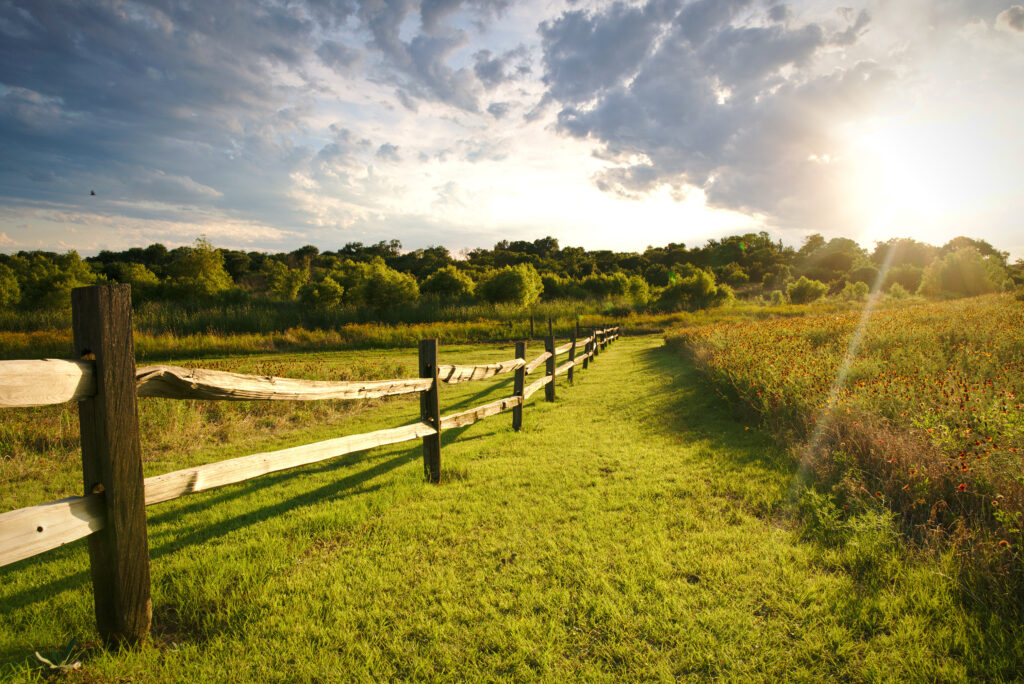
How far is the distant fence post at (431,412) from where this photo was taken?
474cm

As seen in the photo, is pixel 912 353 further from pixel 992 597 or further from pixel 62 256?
pixel 62 256

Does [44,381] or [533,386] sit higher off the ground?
[44,381]

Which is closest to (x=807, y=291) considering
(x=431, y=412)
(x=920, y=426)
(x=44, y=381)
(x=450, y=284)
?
(x=450, y=284)

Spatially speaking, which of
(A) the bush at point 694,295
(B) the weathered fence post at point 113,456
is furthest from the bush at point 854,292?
(B) the weathered fence post at point 113,456

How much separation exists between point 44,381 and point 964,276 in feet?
181

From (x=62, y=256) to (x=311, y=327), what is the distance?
40827 mm

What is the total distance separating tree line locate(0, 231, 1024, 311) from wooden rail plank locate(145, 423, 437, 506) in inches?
1332

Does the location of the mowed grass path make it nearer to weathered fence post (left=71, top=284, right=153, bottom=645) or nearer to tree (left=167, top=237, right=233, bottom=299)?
weathered fence post (left=71, top=284, right=153, bottom=645)

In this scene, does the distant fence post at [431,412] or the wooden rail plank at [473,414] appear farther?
the wooden rail plank at [473,414]

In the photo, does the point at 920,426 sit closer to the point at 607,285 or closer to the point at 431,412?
the point at 431,412

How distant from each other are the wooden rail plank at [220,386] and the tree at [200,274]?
160ft

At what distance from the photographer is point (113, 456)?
2.12 m

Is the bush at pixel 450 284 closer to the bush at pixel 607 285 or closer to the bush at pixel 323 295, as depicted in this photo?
the bush at pixel 323 295

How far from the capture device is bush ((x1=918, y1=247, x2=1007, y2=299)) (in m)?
37.2
